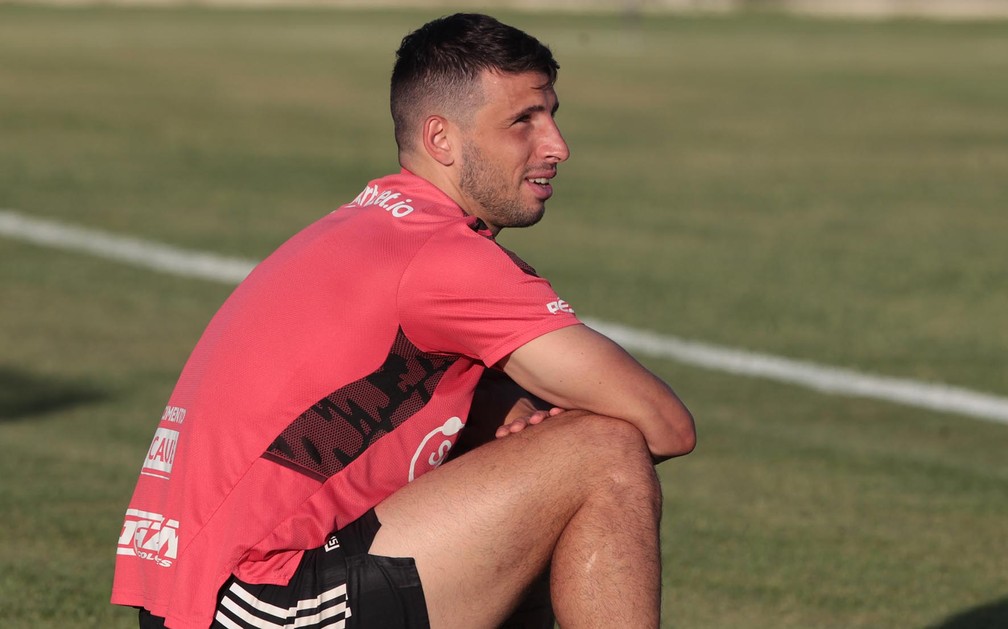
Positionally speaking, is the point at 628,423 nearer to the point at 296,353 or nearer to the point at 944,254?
the point at 296,353

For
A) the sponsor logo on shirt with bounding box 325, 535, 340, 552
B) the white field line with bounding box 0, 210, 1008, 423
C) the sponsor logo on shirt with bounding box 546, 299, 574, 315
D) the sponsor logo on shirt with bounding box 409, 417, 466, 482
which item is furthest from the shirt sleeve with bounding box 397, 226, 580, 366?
the white field line with bounding box 0, 210, 1008, 423

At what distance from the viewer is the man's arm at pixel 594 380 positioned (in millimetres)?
4059

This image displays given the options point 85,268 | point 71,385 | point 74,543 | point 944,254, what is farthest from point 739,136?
point 74,543

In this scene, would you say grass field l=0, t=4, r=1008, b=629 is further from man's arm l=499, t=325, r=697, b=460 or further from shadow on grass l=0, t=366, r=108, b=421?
man's arm l=499, t=325, r=697, b=460

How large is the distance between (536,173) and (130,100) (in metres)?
16.5

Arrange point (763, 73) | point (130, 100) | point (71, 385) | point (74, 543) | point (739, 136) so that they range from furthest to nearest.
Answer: point (763, 73), point (130, 100), point (739, 136), point (71, 385), point (74, 543)

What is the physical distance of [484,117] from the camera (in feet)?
14.6

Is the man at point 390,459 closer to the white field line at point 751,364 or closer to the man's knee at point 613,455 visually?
the man's knee at point 613,455

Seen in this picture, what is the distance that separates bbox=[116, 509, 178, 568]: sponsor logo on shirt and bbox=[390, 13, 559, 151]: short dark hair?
44.9 inches

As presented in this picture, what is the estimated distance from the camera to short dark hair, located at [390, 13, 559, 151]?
4430mm

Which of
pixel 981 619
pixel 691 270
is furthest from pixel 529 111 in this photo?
pixel 691 270

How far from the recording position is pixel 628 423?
4.13m

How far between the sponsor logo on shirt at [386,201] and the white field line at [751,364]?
15.3 feet

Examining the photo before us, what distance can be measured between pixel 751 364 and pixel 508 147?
495 centimetres
